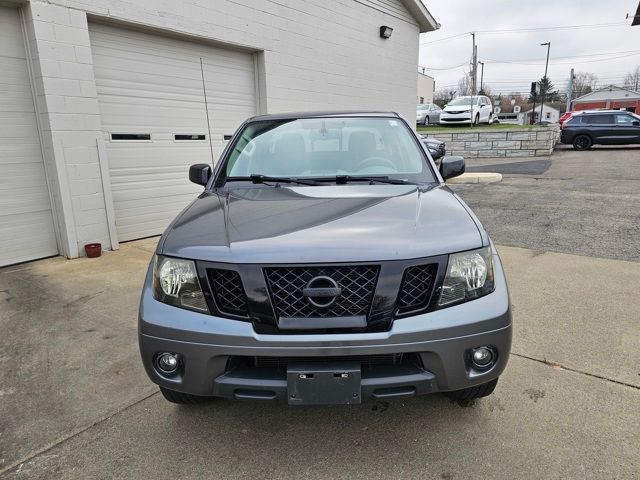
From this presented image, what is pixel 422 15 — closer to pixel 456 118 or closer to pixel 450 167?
pixel 456 118

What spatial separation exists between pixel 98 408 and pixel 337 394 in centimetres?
149

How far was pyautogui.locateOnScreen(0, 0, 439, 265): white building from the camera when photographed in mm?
4949

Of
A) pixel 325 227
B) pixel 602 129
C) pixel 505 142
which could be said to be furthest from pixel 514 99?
pixel 325 227

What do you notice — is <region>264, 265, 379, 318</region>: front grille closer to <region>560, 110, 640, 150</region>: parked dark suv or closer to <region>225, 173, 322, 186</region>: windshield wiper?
<region>225, 173, 322, 186</region>: windshield wiper

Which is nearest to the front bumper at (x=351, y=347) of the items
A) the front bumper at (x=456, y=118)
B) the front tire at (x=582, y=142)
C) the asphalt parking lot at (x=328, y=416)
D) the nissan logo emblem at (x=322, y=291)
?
the nissan logo emblem at (x=322, y=291)

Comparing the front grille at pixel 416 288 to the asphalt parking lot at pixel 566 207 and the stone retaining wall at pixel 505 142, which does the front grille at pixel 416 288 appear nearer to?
the asphalt parking lot at pixel 566 207

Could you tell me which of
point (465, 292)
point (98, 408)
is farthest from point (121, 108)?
point (465, 292)

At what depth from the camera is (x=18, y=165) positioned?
5023 millimetres

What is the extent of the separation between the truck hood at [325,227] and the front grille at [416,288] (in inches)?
2.7

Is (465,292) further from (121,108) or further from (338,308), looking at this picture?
(121,108)

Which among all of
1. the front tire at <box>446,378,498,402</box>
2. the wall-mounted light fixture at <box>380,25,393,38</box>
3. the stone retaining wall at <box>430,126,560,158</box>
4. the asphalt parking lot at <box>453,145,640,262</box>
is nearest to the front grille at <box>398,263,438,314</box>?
the front tire at <box>446,378,498,402</box>

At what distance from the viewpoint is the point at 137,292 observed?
165 inches

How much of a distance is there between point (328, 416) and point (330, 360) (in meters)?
0.69

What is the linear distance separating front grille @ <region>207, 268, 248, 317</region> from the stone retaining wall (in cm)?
1631
